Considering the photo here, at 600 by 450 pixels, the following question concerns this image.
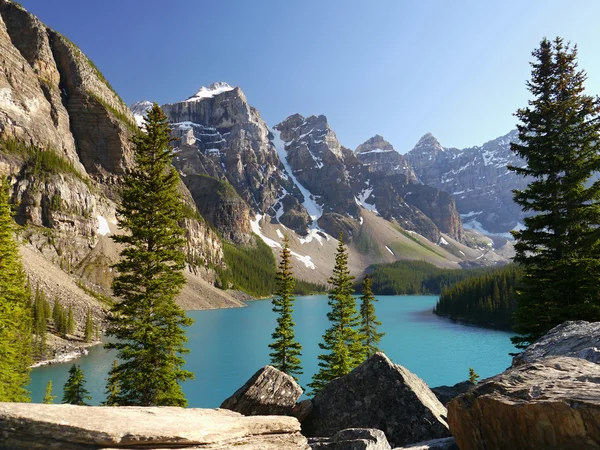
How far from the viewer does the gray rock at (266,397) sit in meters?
10.5

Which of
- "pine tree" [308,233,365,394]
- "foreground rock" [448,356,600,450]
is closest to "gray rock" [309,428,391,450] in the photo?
"foreground rock" [448,356,600,450]

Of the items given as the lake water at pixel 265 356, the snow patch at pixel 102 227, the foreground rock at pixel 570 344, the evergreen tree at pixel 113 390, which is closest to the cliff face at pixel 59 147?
the snow patch at pixel 102 227

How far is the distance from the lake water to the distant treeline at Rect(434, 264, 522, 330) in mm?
7044

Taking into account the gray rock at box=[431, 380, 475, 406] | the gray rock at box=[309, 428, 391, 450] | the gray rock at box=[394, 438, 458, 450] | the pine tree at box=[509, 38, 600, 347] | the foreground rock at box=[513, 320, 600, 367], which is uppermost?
the pine tree at box=[509, 38, 600, 347]

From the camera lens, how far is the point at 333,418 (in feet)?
34.0

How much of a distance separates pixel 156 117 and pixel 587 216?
2355 cm

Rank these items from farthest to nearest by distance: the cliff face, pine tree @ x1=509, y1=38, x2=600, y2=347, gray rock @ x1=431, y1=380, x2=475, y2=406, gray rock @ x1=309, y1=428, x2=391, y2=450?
the cliff face < pine tree @ x1=509, y1=38, x2=600, y2=347 < gray rock @ x1=431, y1=380, x2=475, y2=406 < gray rock @ x1=309, y1=428, x2=391, y2=450

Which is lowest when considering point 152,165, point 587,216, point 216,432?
point 216,432

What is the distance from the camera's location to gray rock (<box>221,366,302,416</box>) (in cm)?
1048

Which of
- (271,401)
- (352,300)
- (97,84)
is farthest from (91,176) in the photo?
(271,401)

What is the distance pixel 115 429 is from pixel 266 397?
665cm

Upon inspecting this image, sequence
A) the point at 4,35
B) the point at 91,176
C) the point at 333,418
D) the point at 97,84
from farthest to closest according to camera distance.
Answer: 1. the point at 97,84
2. the point at 91,176
3. the point at 4,35
4. the point at 333,418

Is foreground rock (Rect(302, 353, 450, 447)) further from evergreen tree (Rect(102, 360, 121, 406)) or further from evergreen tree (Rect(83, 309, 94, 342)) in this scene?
evergreen tree (Rect(83, 309, 94, 342))

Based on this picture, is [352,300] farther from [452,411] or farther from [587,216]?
[452,411]
